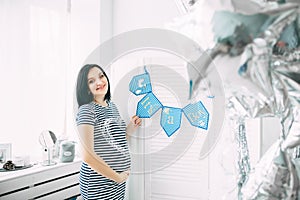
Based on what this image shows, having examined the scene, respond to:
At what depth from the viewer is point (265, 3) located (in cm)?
35

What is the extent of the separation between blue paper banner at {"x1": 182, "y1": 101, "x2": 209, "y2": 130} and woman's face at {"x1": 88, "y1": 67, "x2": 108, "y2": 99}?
1.55 feet

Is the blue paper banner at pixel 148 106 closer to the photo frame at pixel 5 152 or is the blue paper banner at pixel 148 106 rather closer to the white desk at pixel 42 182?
the white desk at pixel 42 182

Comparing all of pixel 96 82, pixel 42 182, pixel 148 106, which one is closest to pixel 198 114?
pixel 148 106

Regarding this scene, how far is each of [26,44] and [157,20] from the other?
85cm

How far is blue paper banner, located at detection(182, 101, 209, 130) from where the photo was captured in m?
1.87

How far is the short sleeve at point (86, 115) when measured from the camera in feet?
6.08

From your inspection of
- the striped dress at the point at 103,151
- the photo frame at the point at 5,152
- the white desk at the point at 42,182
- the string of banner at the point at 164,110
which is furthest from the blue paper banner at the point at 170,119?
the photo frame at the point at 5,152

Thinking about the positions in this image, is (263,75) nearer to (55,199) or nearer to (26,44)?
(55,199)

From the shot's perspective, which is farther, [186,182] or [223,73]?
[186,182]

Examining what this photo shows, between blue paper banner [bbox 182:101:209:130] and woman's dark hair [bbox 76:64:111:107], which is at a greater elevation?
woman's dark hair [bbox 76:64:111:107]

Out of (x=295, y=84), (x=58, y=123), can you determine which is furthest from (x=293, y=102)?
(x=58, y=123)

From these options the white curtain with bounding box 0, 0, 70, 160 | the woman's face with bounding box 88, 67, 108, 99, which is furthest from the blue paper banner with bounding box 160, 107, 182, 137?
the white curtain with bounding box 0, 0, 70, 160

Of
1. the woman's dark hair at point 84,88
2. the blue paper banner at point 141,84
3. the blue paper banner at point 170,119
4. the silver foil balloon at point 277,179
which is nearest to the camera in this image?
the silver foil balloon at point 277,179

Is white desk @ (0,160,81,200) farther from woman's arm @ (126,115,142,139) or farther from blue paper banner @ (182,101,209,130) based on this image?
blue paper banner @ (182,101,209,130)
